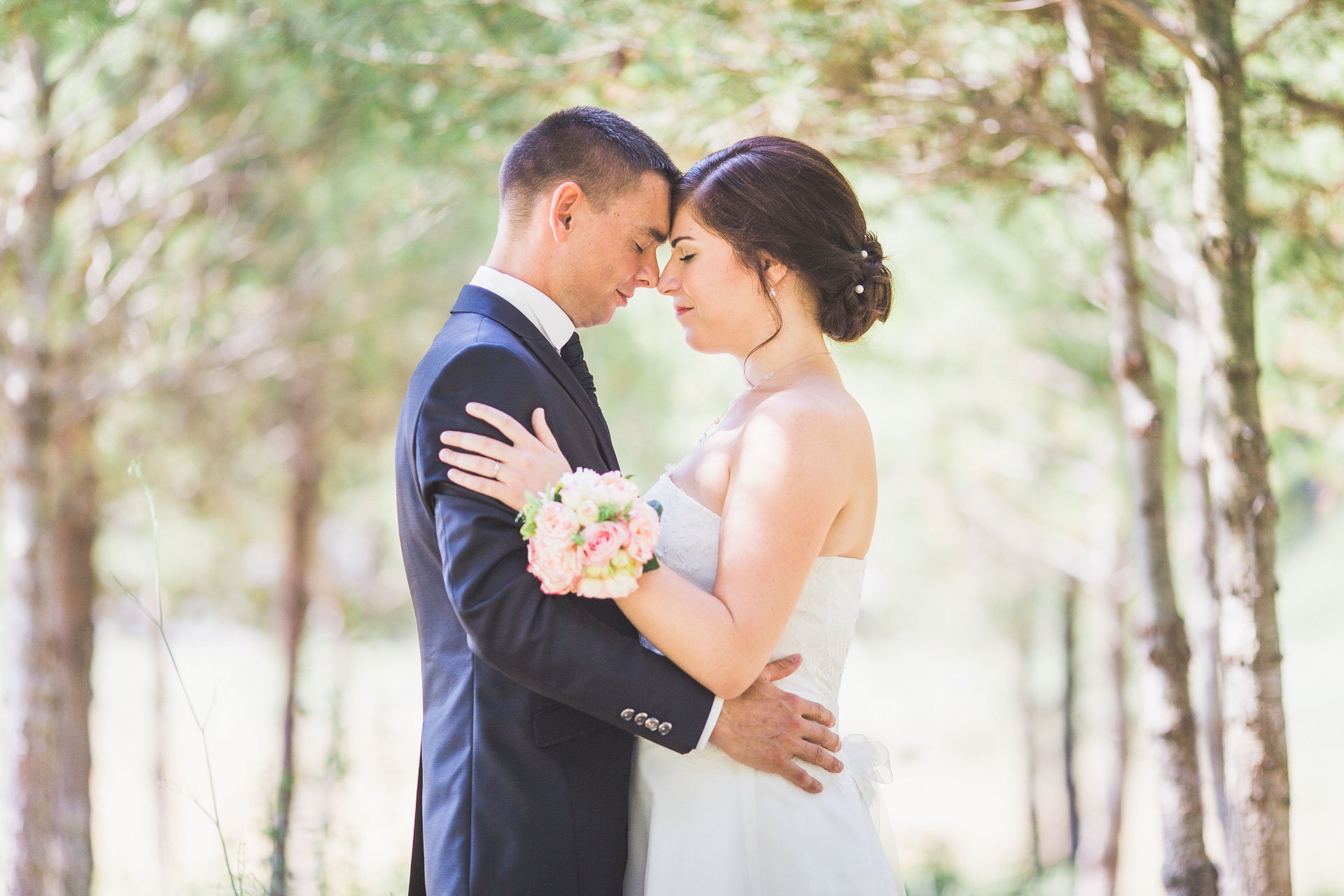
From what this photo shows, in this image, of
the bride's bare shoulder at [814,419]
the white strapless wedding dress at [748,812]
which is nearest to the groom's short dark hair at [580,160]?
the bride's bare shoulder at [814,419]

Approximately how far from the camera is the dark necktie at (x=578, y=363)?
2521 mm

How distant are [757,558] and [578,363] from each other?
84cm

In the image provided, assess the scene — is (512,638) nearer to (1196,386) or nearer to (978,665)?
(1196,386)

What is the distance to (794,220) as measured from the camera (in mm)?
2369

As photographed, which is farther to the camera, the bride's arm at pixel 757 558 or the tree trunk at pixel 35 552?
the tree trunk at pixel 35 552

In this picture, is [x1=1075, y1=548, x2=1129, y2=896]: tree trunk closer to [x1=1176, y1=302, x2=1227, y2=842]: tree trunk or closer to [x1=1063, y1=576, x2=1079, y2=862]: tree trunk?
[x1=1063, y1=576, x2=1079, y2=862]: tree trunk

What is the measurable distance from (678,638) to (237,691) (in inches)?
320

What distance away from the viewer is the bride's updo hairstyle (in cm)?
237

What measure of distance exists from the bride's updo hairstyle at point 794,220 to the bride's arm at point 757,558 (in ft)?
1.11

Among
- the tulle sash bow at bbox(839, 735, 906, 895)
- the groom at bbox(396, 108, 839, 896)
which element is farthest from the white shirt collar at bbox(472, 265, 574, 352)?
the tulle sash bow at bbox(839, 735, 906, 895)

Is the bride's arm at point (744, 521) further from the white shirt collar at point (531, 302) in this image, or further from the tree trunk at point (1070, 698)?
the tree trunk at point (1070, 698)

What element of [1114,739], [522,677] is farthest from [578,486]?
[1114,739]

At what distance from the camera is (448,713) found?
6.84ft

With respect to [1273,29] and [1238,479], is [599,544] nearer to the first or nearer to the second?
[1238,479]
